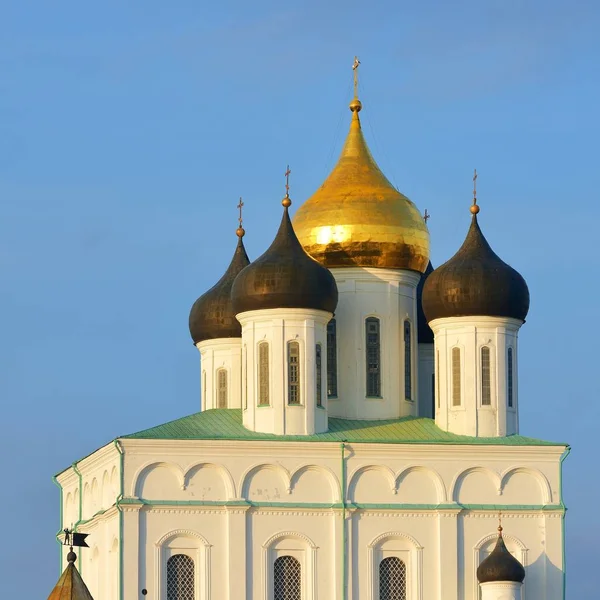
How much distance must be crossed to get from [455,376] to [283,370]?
3649 millimetres

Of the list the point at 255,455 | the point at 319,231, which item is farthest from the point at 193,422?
the point at 319,231

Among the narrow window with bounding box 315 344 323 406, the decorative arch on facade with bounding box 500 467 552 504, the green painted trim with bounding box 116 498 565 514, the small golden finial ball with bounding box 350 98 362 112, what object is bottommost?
the green painted trim with bounding box 116 498 565 514

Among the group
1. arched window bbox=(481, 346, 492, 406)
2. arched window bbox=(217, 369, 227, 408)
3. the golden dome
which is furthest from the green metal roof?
the golden dome

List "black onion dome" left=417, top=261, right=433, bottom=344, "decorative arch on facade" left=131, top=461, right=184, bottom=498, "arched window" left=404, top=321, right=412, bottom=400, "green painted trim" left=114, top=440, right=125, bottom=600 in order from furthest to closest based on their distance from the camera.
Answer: "black onion dome" left=417, top=261, right=433, bottom=344
"arched window" left=404, top=321, right=412, bottom=400
"decorative arch on facade" left=131, top=461, right=184, bottom=498
"green painted trim" left=114, top=440, right=125, bottom=600

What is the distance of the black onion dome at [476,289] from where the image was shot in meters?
50.7

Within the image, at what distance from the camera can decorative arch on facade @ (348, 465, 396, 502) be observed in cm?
4953

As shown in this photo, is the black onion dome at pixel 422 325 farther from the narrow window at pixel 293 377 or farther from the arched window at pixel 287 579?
the arched window at pixel 287 579

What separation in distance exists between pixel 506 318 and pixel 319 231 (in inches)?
184

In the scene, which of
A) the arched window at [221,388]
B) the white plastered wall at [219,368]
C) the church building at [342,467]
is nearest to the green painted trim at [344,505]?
the church building at [342,467]

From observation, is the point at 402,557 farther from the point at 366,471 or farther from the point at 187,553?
the point at 187,553

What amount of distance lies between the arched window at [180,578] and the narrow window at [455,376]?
21.0 ft

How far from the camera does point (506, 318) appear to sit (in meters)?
50.9

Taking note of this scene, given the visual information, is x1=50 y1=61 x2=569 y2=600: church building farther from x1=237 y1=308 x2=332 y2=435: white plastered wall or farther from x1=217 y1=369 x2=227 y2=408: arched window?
x1=217 y1=369 x2=227 y2=408: arched window

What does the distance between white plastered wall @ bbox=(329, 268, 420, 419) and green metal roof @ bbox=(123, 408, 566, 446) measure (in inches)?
16.4
